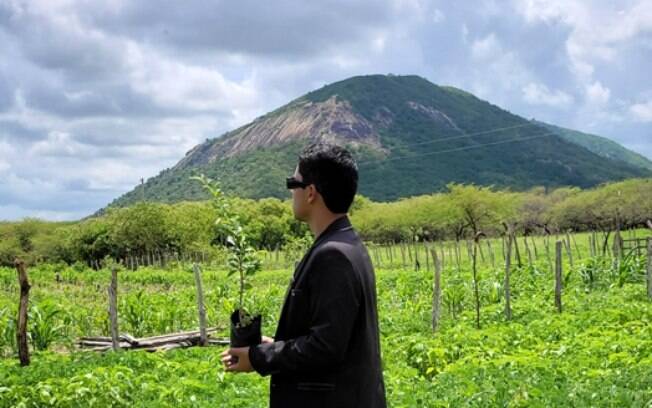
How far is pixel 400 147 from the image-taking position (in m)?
146


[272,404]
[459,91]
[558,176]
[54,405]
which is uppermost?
[459,91]

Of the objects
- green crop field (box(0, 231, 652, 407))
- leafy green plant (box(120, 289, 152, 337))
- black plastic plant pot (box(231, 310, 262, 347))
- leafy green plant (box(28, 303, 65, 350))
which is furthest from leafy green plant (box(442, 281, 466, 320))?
black plastic plant pot (box(231, 310, 262, 347))

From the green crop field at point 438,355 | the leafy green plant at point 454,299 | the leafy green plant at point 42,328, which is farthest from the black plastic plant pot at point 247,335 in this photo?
the leafy green plant at point 454,299

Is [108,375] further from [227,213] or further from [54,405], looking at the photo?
[227,213]

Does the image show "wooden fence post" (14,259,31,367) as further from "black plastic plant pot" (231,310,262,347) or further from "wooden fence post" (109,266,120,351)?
"black plastic plant pot" (231,310,262,347)

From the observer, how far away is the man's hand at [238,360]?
256 centimetres

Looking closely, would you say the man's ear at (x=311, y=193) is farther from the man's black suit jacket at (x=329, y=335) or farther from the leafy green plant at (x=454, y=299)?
the leafy green plant at (x=454, y=299)

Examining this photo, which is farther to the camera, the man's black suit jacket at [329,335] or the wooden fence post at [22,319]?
the wooden fence post at [22,319]

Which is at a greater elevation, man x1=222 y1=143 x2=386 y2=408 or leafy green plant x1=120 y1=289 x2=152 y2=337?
man x1=222 y1=143 x2=386 y2=408

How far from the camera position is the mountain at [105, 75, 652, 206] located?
11638 centimetres

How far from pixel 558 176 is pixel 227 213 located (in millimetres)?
126356

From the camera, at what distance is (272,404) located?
2.55 m

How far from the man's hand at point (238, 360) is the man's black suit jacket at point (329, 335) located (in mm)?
36

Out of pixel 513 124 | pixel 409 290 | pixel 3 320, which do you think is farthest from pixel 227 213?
pixel 513 124
